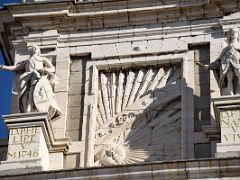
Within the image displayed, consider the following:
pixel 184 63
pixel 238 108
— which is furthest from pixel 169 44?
pixel 238 108

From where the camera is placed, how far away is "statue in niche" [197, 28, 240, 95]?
22.9 meters

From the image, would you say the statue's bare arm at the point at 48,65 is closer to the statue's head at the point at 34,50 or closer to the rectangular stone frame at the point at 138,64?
the statue's head at the point at 34,50

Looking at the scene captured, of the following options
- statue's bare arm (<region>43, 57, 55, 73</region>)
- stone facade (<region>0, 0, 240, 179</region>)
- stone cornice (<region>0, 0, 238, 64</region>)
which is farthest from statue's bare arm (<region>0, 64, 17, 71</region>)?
stone cornice (<region>0, 0, 238, 64</region>)

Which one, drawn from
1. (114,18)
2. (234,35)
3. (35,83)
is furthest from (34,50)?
(234,35)

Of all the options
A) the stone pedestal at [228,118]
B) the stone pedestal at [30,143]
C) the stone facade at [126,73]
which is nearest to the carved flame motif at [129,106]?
the stone facade at [126,73]

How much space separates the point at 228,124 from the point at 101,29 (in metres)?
3.31

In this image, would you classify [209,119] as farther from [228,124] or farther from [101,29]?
[101,29]

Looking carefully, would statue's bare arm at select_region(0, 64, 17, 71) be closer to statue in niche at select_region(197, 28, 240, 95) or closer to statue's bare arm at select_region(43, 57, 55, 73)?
statue's bare arm at select_region(43, 57, 55, 73)

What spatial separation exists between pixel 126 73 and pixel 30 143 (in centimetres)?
230

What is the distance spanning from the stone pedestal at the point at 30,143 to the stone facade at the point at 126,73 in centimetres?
3

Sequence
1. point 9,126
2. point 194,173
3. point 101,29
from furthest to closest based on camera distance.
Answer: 1. point 101,29
2. point 9,126
3. point 194,173

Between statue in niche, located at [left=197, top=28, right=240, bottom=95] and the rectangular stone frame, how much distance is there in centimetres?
46

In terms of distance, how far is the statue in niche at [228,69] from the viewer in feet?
75.1

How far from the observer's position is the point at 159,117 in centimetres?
2333
